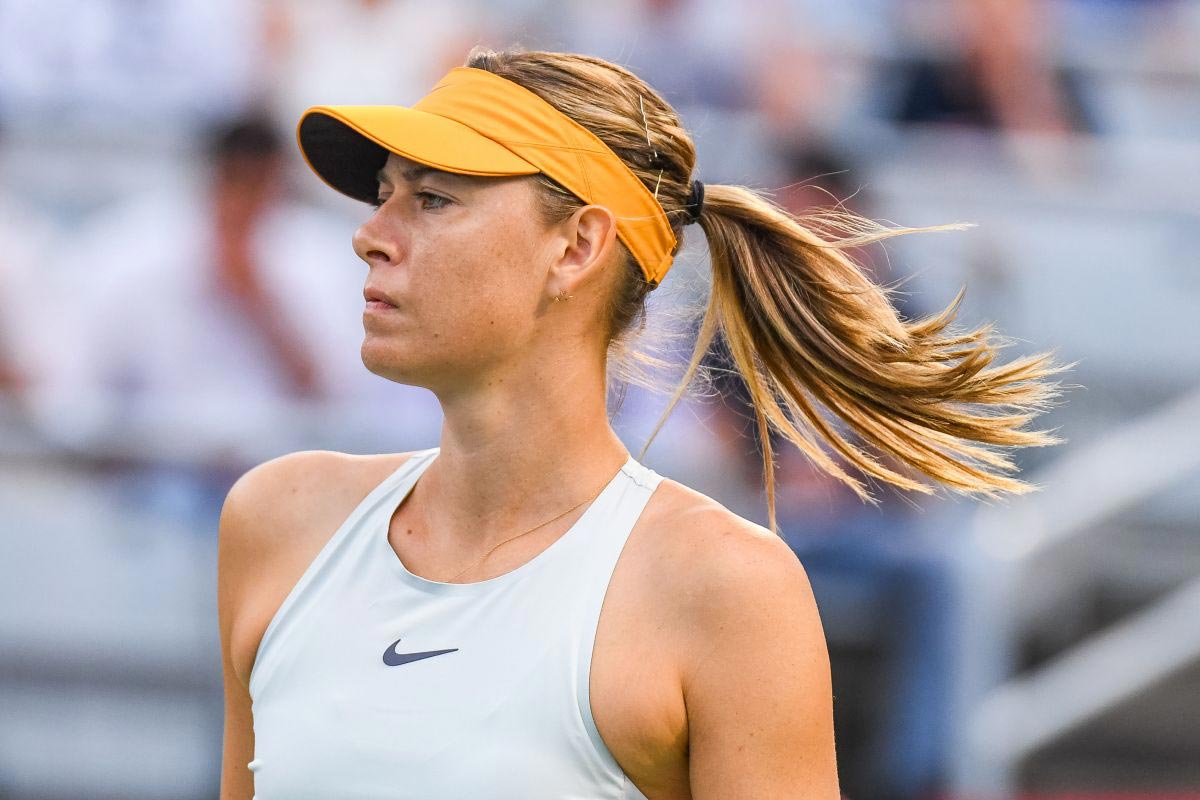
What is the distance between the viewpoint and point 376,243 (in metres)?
1.76

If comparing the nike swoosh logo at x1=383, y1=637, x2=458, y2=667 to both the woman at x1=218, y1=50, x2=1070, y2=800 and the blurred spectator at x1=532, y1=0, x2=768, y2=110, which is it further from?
the blurred spectator at x1=532, y1=0, x2=768, y2=110

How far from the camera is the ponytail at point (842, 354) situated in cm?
198

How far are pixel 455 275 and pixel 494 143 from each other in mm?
166

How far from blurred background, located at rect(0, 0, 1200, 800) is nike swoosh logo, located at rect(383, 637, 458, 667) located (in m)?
2.47

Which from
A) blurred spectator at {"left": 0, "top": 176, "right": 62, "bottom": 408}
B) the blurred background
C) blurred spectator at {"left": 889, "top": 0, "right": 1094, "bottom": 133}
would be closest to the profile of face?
the blurred background

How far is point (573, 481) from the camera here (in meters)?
1.81

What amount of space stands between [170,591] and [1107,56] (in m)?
3.53

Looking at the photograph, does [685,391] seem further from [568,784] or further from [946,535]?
[946,535]

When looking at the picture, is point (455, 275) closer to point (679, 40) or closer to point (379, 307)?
point (379, 307)

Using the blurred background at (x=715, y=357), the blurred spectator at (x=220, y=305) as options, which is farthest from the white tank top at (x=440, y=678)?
the blurred spectator at (x=220, y=305)

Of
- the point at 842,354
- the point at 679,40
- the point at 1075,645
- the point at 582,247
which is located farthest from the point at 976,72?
the point at 582,247

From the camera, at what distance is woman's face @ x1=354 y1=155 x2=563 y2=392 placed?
1.73 meters

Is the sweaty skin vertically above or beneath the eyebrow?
beneath

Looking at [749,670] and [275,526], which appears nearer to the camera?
[749,670]
